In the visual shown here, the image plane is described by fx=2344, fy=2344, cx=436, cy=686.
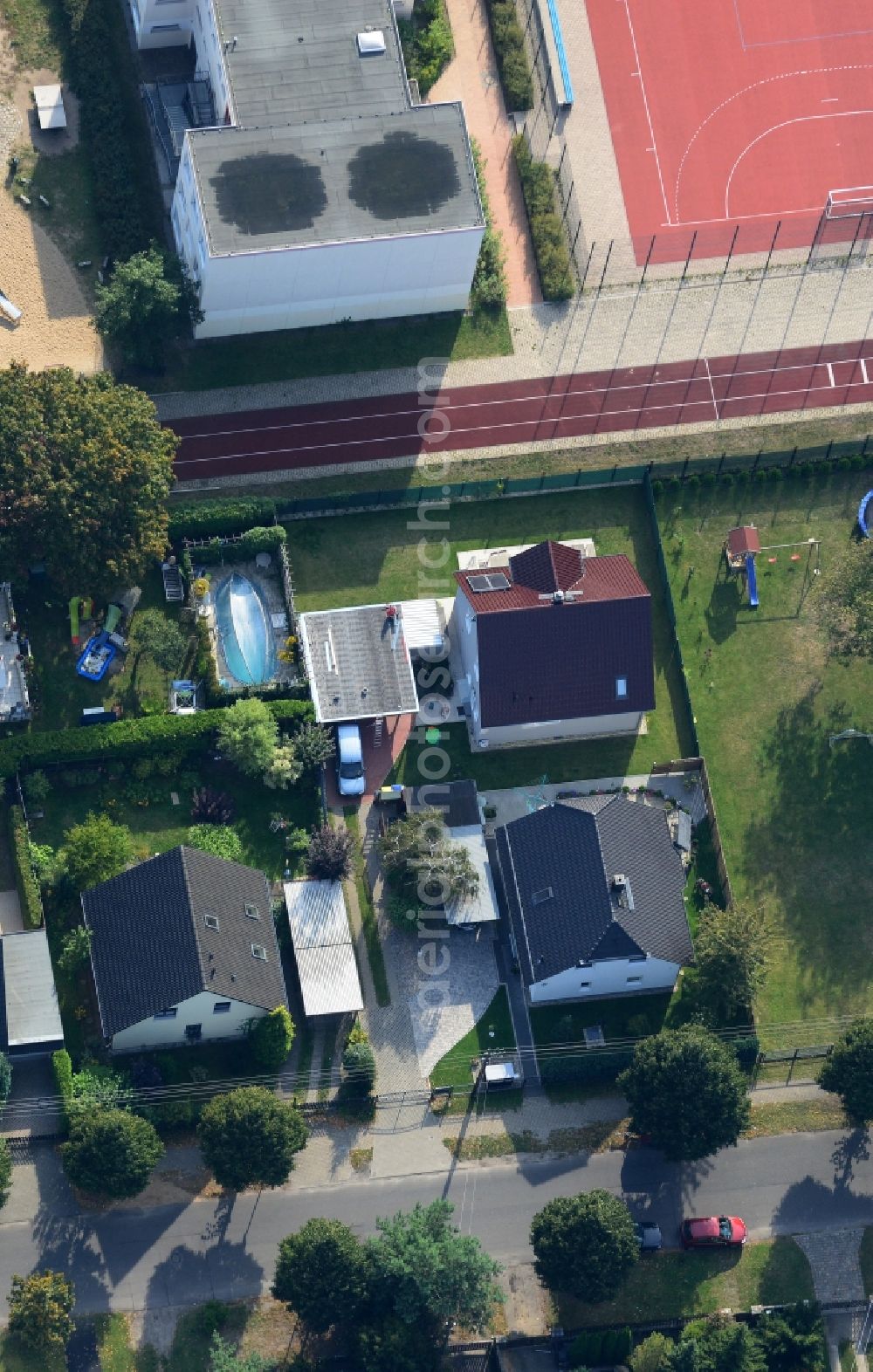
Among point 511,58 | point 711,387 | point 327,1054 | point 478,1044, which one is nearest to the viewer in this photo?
point 327,1054

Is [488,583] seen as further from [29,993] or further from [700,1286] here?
[700,1286]

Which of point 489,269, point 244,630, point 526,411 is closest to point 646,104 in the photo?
point 489,269

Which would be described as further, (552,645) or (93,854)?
(552,645)

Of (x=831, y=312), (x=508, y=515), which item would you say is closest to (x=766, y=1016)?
(x=508, y=515)

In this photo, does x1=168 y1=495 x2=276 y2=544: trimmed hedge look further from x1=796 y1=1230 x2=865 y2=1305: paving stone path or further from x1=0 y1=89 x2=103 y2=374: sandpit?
x1=796 y1=1230 x2=865 y2=1305: paving stone path

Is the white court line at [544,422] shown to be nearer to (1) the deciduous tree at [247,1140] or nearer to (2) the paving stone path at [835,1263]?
(1) the deciduous tree at [247,1140]

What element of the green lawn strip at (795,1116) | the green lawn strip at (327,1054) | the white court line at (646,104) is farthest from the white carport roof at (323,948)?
the white court line at (646,104)
